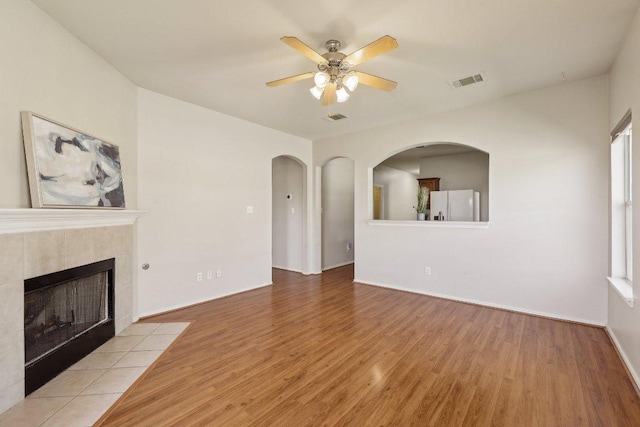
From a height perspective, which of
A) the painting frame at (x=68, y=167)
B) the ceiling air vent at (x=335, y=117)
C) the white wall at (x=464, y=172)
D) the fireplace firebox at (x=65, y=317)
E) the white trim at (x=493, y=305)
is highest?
the ceiling air vent at (x=335, y=117)

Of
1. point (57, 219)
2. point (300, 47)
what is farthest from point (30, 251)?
point (300, 47)

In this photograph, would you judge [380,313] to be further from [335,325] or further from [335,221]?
[335,221]

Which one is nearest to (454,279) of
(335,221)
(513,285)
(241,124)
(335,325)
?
(513,285)

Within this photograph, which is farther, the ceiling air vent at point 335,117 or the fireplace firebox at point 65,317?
the ceiling air vent at point 335,117

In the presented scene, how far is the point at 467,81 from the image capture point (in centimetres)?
334

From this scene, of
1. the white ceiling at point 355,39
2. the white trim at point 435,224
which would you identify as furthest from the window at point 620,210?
the white trim at point 435,224

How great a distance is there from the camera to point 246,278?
15.8 feet

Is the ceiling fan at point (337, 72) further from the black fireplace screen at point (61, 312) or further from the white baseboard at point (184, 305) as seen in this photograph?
the white baseboard at point (184, 305)

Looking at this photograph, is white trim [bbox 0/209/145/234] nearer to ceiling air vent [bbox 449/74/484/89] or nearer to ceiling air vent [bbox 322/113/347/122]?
ceiling air vent [bbox 322/113/347/122]

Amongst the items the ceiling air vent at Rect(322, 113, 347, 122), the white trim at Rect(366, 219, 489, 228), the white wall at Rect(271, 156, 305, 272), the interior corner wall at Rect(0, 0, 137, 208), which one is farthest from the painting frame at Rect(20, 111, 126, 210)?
the white trim at Rect(366, 219, 489, 228)

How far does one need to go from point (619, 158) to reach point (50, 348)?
555 centimetres

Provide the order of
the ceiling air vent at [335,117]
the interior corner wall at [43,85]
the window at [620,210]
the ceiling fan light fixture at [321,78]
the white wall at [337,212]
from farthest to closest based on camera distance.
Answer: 1. the white wall at [337,212]
2. the ceiling air vent at [335,117]
3. the window at [620,210]
4. the ceiling fan light fixture at [321,78]
5. the interior corner wall at [43,85]

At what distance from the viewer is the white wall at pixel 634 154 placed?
2184 mm

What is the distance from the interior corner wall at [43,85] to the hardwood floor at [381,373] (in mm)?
1832
